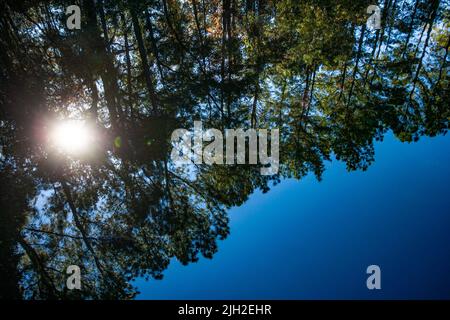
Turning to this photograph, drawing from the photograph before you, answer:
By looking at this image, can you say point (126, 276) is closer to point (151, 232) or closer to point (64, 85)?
point (151, 232)

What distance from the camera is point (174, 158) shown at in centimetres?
714

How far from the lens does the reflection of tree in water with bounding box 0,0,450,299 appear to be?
5113mm

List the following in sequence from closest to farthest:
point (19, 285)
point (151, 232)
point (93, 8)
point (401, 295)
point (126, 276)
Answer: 1. point (401, 295)
2. point (19, 285)
3. point (126, 276)
4. point (151, 232)
5. point (93, 8)

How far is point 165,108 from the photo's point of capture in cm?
915

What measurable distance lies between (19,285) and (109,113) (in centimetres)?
573

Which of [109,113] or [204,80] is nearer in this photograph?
[109,113]

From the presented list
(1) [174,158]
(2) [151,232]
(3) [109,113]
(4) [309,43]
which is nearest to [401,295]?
(2) [151,232]
